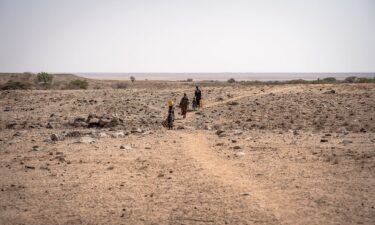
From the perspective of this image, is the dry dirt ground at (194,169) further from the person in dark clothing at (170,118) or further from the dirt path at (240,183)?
the person in dark clothing at (170,118)

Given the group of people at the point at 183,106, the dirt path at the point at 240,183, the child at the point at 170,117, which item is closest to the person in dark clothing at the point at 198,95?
the group of people at the point at 183,106

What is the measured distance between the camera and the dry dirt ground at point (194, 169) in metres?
8.07

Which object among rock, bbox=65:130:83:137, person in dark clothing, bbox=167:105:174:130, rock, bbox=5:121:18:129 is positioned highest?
person in dark clothing, bbox=167:105:174:130

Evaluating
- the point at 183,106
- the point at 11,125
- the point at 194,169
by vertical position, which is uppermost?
the point at 183,106

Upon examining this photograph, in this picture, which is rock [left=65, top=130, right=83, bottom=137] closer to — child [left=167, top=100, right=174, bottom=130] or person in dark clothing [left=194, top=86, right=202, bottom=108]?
child [left=167, top=100, right=174, bottom=130]

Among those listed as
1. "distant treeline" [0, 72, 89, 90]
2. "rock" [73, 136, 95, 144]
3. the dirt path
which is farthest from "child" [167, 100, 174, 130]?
"distant treeline" [0, 72, 89, 90]

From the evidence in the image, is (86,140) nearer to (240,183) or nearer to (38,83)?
(240,183)

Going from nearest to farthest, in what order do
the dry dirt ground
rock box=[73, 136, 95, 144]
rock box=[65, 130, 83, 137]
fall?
the dry dirt ground
rock box=[73, 136, 95, 144]
rock box=[65, 130, 83, 137]

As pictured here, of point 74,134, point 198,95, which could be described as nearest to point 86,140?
point 74,134

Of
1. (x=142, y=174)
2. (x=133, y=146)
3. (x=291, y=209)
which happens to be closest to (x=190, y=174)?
(x=142, y=174)

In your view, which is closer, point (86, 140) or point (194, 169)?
point (194, 169)

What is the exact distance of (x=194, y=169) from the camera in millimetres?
11188

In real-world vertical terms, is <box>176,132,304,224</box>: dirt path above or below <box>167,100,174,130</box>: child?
below

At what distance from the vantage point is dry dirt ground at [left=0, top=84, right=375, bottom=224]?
8070 mm
